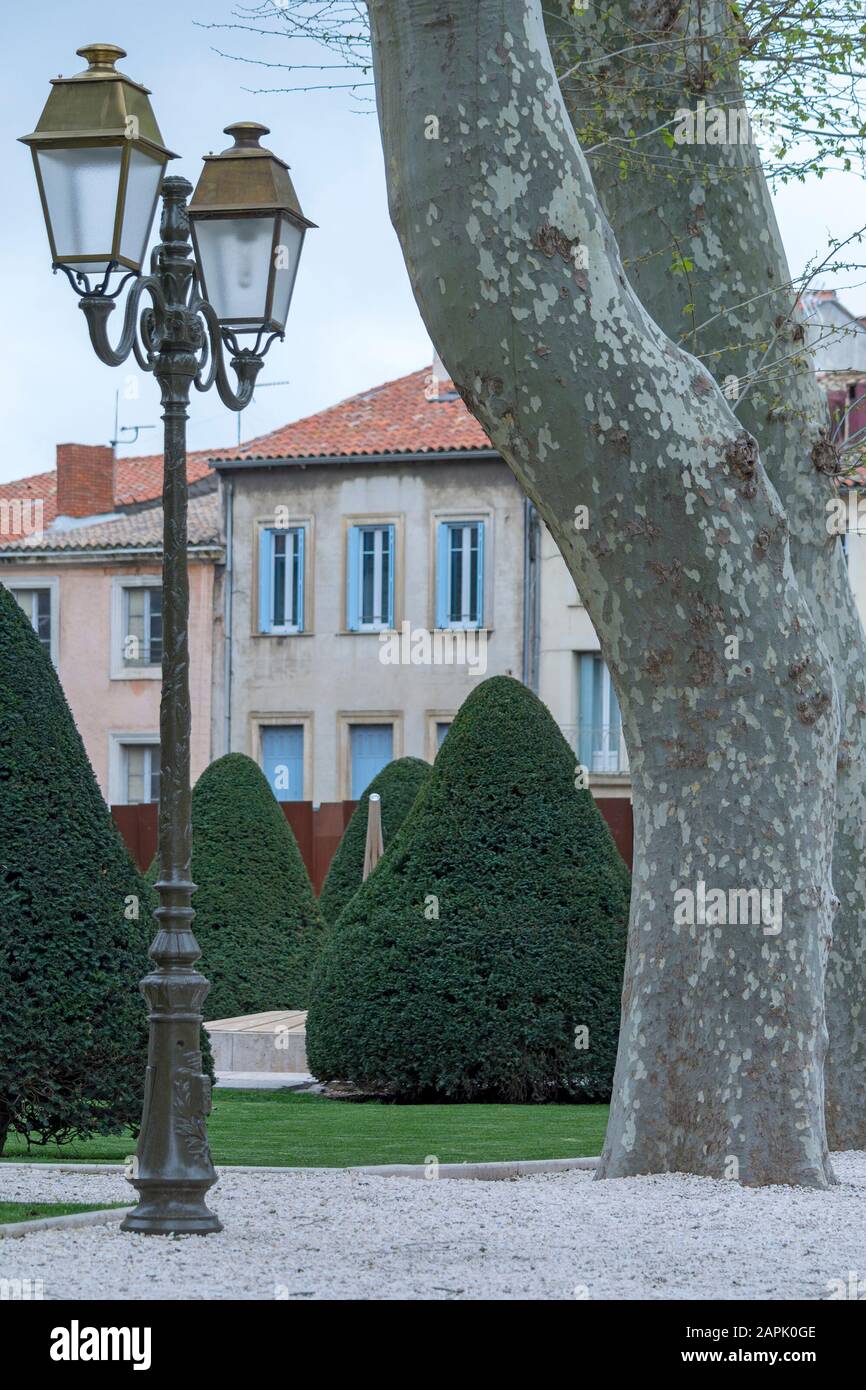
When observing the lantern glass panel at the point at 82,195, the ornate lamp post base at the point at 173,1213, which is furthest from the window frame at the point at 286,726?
the ornate lamp post base at the point at 173,1213

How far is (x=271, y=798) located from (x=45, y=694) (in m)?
10.6

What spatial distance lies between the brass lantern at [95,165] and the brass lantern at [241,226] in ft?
2.37

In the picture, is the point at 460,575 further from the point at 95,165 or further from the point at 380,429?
the point at 95,165

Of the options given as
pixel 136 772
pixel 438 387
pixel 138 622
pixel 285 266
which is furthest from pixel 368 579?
pixel 285 266

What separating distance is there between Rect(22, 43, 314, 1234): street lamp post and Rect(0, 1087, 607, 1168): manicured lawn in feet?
7.86

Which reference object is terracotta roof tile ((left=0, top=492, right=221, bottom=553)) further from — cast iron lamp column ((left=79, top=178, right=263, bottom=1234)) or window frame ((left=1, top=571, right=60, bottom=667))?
cast iron lamp column ((left=79, top=178, right=263, bottom=1234))

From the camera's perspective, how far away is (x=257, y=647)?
38.3 m

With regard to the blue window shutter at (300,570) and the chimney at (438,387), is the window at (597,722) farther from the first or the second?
the chimney at (438,387)

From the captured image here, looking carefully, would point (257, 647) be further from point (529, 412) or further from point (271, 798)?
point (529, 412)

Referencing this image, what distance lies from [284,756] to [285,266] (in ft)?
98.1

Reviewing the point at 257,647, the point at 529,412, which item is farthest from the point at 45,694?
the point at 257,647

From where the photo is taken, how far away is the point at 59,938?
883 centimetres

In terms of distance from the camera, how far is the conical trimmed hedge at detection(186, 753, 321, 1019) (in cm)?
1872

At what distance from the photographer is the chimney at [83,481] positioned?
41.9 metres
